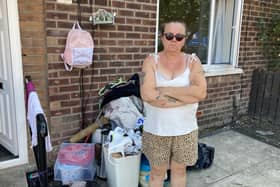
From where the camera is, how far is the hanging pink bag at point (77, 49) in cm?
266

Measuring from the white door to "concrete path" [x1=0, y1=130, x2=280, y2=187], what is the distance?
367mm

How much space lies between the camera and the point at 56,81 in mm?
2738

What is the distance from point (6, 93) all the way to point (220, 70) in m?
3.12

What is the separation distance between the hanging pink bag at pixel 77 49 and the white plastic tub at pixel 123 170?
3.03ft

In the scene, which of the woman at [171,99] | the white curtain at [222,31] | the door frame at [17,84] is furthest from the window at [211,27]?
the door frame at [17,84]

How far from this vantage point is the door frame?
2.50 meters

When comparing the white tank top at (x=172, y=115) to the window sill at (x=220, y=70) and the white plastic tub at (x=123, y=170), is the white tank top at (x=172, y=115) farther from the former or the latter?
the window sill at (x=220, y=70)

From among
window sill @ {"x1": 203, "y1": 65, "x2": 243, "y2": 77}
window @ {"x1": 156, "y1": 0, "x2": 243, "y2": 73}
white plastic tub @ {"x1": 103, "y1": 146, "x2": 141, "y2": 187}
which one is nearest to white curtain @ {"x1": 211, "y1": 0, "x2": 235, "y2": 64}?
window @ {"x1": 156, "y1": 0, "x2": 243, "y2": 73}

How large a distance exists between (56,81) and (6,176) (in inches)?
42.3

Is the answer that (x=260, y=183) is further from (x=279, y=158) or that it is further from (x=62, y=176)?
(x=62, y=176)

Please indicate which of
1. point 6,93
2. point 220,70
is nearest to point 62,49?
point 6,93

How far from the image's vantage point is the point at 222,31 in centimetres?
437

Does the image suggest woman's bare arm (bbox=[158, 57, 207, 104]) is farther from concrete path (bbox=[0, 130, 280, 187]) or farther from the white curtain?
the white curtain

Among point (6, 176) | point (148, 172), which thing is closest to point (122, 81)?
point (148, 172)
